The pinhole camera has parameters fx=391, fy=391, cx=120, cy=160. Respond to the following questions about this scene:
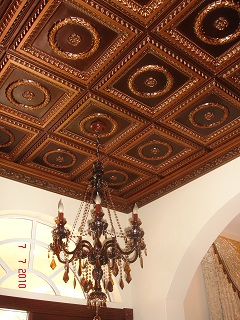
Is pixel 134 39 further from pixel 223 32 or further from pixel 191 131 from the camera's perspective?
pixel 191 131

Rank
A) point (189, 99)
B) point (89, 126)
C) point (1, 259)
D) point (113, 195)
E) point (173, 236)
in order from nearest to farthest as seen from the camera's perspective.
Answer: point (189, 99), point (89, 126), point (1, 259), point (173, 236), point (113, 195)

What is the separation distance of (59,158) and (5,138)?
33.0 inches

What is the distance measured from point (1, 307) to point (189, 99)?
3.56 m

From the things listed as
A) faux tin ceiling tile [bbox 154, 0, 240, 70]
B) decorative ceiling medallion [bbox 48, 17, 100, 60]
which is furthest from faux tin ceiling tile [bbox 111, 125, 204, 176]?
decorative ceiling medallion [bbox 48, 17, 100, 60]

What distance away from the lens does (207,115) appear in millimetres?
4836

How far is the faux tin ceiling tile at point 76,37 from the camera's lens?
341 centimetres

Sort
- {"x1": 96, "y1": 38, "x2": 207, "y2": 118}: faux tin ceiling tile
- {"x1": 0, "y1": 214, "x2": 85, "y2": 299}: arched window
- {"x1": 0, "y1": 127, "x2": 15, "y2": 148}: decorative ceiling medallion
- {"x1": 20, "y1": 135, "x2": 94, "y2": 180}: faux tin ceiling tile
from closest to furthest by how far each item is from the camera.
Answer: {"x1": 96, "y1": 38, "x2": 207, "y2": 118}: faux tin ceiling tile
{"x1": 0, "y1": 127, "x2": 15, "y2": 148}: decorative ceiling medallion
{"x1": 20, "y1": 135, "x2": 94, "y2": 180}: faux tin ceiling tile
{"x1": 0, "y1": 214, "x2": 85, "y2": 299}: arched window

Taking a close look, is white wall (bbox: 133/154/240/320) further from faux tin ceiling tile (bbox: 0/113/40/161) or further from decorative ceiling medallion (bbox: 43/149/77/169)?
faux tin ceiling tile (bbox: 0/113/40/161)

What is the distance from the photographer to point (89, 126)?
4969 millimetres

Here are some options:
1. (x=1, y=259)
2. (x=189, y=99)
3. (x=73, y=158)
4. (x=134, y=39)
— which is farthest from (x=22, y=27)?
(x=1, y=259)

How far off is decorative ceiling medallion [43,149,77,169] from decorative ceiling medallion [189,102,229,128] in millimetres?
1807

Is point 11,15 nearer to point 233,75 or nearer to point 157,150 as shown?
point 233,75

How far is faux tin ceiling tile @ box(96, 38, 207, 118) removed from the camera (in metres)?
3.91

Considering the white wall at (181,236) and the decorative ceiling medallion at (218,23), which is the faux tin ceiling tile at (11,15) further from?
the white wall at (181,236)
